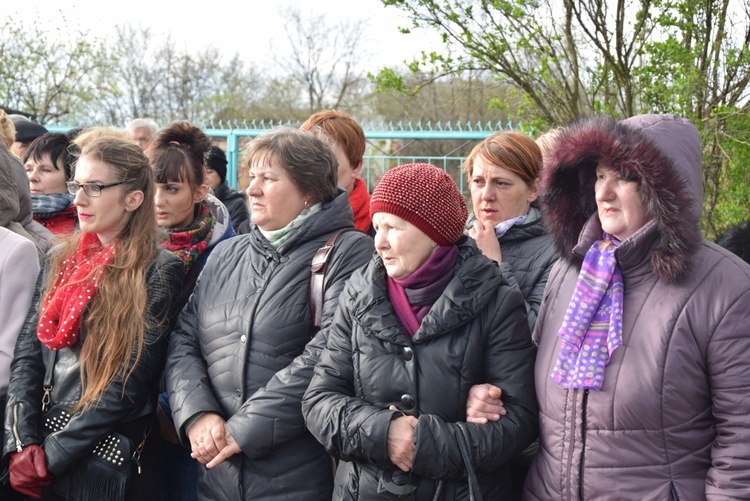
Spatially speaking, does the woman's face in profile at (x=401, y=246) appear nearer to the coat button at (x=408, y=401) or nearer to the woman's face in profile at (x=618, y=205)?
the coat button at (x=408, y=401)

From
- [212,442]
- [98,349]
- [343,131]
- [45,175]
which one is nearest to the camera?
[212,442]

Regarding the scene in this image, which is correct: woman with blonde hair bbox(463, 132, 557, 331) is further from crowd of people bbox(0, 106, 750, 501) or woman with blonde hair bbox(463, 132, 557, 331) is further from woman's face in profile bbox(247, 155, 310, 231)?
woman's face in profile bbox(247, 155, 310, 231)

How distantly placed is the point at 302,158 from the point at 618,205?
1.32 meters

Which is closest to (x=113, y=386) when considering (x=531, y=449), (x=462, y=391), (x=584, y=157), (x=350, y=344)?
(x=350, y=344)

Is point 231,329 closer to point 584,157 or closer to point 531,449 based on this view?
point 531,449

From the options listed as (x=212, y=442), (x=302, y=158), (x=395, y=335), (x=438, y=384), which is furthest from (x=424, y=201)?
(x=212, y=442)

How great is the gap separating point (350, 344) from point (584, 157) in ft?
3.29

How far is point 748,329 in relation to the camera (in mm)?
2045

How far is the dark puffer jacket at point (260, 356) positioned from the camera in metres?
2.77

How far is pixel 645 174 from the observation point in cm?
227

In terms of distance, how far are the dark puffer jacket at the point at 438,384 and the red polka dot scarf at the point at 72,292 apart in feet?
3.68

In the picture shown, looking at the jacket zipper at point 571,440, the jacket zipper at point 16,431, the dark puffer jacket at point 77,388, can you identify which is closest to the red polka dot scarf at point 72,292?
the dark puffer jacket at point 77,388

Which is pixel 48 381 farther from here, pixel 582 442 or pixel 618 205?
pixel 618 205

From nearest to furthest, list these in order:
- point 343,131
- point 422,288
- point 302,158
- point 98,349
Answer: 1. point 422,288
2. point 98,349
3. point 302,158
4. point 343,131
